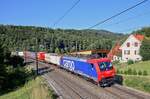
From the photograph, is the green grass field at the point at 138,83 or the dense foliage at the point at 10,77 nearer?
the green grass field at the point at 138,83

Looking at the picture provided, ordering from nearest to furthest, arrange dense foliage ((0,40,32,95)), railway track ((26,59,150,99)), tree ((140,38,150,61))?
1. railway track ((26,59,150,99))
2. dense foliage ((0,40,32,95))
3. tree ((140,38,150,61))

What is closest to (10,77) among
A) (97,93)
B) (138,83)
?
(138,83)

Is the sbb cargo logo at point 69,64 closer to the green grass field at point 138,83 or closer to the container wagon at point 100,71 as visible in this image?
the container wagon at point 100,71

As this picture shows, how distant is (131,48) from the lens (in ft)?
332

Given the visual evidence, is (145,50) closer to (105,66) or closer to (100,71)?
(105,66)

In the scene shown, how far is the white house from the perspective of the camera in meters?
→ 100

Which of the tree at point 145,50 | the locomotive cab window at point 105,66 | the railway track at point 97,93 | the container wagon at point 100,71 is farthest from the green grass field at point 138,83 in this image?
the tree at point 145,50

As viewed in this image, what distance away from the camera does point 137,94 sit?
31000 mm

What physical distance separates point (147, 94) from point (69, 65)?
88.9ft

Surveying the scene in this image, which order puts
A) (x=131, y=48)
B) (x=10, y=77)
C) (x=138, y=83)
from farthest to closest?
(x=131, y=48) → (x=10, y=77) → (x=138, y=83)

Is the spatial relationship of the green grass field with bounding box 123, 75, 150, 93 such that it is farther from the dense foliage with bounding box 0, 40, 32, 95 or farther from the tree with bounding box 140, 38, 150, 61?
the tree with bounding box 140, 38, 150, 61

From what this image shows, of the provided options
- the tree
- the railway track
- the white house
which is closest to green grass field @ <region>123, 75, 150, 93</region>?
the railway track

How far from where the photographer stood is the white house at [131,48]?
100037 millimetres

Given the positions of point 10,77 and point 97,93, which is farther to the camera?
point 10,77
